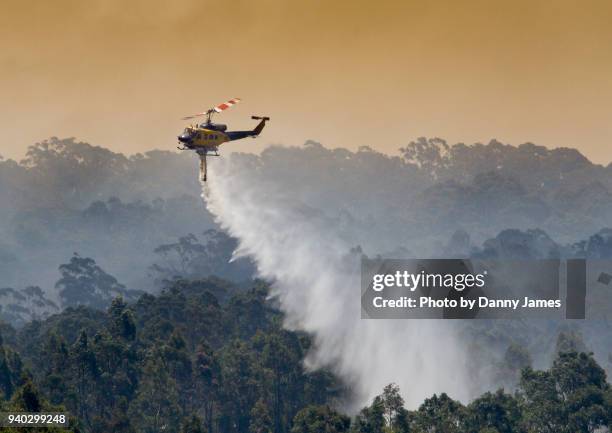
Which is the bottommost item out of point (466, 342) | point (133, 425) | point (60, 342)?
point (133, 425)

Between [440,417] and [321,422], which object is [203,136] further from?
[440,417]

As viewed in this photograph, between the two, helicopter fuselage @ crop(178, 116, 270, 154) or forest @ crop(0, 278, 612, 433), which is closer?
helicopter fuselage @ crop(178, 116, 270, 154)

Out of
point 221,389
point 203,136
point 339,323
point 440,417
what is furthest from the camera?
point 339,323

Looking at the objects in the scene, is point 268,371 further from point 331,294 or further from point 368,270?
point 368,270

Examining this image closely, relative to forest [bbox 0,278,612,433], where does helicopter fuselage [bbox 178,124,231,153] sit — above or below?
above

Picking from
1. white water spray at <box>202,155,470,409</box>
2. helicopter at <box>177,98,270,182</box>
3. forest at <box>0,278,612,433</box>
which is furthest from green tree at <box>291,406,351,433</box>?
white water spray at <box>202,155,470,409</box>

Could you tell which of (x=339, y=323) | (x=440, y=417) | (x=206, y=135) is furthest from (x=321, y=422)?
(x=339, y=323)

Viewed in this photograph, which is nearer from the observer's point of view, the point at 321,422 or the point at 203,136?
the point at 203,136

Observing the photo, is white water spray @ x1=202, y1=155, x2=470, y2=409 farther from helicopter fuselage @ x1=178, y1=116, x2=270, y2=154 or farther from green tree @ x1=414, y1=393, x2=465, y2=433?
helicopter fuselage @ x1=178, y1=116, x2=270, y2=154

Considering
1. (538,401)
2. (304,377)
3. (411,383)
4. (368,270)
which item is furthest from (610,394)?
(368,270)
